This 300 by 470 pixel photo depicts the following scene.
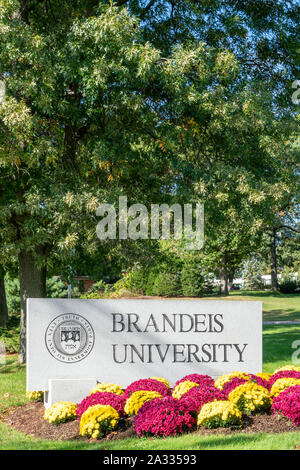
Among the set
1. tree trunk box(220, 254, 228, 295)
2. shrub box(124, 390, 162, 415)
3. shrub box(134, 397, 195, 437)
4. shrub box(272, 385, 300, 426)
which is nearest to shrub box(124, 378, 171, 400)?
shrub box(124, 390, 162, 415)

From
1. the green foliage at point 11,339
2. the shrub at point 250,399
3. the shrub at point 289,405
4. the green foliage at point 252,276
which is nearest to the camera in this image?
the shrub at point 289,405

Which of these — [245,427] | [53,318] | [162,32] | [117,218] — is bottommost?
[245,427]

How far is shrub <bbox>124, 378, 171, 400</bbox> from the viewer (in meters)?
7.01

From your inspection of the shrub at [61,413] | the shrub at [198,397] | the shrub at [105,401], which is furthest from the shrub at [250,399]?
the shrub at [61,413]

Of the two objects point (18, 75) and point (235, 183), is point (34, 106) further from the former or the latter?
point (235, 183)

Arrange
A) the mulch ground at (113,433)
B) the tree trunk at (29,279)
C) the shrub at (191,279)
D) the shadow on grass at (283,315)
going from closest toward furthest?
the mulch ground at (113,433), the tree trunk at (29,279), the shadow on grass at (283,315), the shrub at (191,279)

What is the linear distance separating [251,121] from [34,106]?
13.4 ft

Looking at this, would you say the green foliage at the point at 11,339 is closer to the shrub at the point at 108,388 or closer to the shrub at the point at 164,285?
the shrub at the point at 108,388

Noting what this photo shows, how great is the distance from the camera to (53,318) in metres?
7.68

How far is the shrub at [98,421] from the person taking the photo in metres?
5.83

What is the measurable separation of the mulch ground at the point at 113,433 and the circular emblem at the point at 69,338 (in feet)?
2.90

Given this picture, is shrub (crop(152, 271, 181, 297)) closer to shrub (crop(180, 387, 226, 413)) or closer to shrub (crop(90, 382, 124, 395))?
shrub (crop(90, 382, 124, 395))

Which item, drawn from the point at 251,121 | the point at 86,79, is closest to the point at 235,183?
the point at 251,121

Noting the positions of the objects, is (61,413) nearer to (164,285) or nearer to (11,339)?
(11,339)
